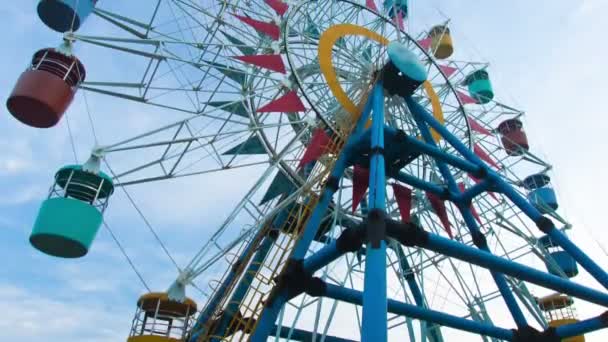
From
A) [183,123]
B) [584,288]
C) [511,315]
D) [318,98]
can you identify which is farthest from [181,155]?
[584,288]

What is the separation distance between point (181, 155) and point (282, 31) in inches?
173

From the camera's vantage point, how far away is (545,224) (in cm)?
1091

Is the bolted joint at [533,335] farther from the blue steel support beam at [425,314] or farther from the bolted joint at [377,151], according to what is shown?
the bolted joint at [377,151]

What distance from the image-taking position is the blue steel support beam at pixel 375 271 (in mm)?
6539

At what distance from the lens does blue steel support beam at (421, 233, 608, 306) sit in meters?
8.57

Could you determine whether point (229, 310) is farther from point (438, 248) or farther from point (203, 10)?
point (203, 10)

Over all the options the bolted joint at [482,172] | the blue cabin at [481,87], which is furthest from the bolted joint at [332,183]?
the blue cabin at [481,87]

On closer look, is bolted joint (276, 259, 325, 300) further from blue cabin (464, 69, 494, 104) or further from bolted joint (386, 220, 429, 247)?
blue cabin (464, 69, 494, 104)

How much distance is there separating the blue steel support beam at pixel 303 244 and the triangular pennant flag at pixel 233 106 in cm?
385

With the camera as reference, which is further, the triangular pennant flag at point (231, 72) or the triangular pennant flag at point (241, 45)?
the triangular pennant flag at point (241, 45)

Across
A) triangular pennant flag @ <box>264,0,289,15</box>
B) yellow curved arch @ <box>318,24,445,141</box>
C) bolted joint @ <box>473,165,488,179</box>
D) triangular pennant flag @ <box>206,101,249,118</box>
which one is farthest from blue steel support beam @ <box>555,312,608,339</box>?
triangular pennant flag @ <box>264,0,289,15</box>

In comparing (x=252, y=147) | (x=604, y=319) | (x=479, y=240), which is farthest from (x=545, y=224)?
(x=252, y=147)

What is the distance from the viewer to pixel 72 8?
1144 centimetres

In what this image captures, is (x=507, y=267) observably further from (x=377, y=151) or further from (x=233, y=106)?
(x=233, y=106)
